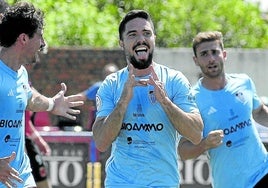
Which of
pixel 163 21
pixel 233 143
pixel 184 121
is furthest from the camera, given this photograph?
pixel 163 21

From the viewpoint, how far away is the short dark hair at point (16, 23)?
8.18 meters

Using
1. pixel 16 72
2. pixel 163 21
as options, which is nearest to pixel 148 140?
pixel 16 72

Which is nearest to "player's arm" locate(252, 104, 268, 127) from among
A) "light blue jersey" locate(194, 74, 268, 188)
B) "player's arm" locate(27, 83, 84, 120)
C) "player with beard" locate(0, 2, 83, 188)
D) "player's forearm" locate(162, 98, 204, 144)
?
"light blue jersey" locate(194, 74, 268, 188)

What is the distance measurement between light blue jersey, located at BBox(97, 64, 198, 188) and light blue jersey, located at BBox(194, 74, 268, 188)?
1191 millimetres

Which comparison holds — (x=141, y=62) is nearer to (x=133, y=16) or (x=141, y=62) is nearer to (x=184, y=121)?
(x=133, y=16)

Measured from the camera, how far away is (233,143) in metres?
8.82

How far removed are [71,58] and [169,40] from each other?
27.3 feet

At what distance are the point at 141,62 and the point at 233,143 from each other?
5.35 ft

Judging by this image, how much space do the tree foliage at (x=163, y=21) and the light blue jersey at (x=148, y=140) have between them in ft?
51.4

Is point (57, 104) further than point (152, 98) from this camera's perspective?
Yes

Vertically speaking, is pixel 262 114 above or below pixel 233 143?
above

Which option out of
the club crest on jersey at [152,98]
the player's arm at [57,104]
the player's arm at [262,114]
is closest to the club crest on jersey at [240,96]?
the player's arm at [262,114]

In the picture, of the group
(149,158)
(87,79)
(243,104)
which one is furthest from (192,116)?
(87,79)

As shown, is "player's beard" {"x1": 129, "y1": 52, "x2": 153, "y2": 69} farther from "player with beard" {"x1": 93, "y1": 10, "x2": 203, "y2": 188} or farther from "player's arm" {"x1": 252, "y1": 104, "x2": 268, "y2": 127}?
"player's arm" {"x1": 252, "y1": 104, "x2": 268, "y2": 127}
